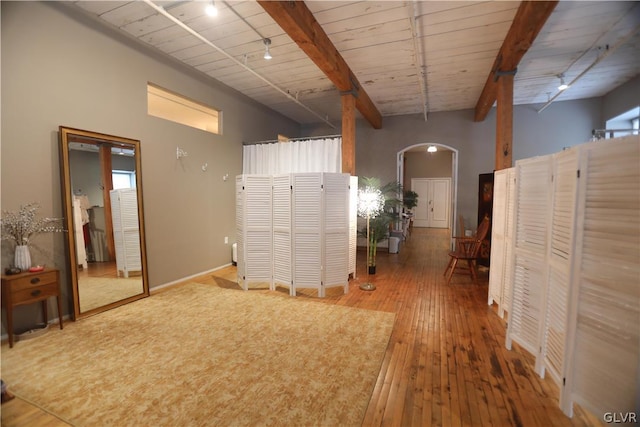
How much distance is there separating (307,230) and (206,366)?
76.5 inches

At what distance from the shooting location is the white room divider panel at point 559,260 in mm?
1736

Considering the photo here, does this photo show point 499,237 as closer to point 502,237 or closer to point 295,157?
point 502,237

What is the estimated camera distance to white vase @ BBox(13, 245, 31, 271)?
255cm

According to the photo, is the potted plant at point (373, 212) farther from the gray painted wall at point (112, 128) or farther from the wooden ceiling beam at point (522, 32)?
the gray painted wall at point (112, 128)

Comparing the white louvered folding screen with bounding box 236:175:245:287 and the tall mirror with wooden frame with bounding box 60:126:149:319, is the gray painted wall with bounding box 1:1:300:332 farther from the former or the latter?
the white louvered folding screen with bounding box 236:175:245:287

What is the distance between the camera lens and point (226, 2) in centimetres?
282

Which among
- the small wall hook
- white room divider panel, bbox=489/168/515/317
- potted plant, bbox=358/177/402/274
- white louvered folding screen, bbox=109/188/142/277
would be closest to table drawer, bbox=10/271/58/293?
white louvered folding screen, bbox=109/188/142/277

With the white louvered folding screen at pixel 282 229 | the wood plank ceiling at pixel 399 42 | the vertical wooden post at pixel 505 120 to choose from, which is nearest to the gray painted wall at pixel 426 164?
the wood plank ceiling at pixel 399 42

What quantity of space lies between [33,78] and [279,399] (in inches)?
147

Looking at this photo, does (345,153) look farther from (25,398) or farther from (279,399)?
(25,398)

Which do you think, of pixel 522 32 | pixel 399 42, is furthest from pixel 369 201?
pixel 522 32

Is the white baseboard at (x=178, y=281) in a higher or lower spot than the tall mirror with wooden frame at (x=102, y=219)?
lower

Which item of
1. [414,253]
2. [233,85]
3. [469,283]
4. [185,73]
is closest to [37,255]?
[185,73]

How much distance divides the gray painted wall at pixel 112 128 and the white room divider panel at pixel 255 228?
1.12 m
